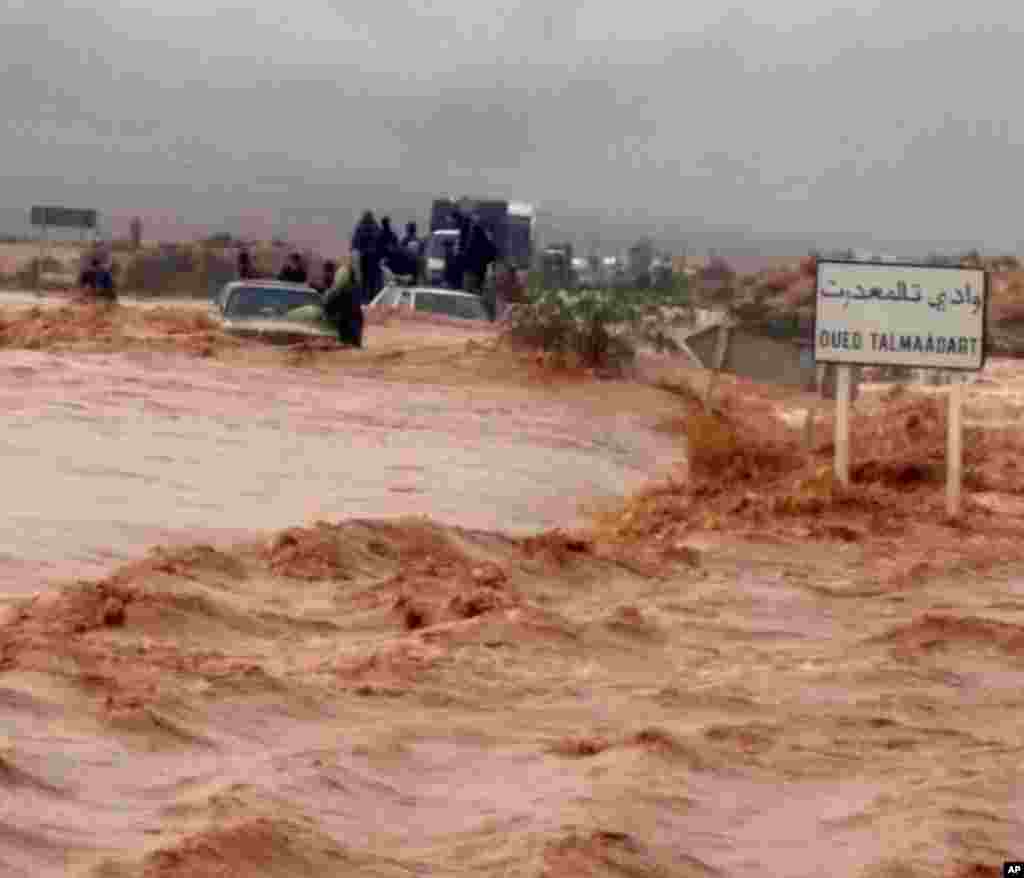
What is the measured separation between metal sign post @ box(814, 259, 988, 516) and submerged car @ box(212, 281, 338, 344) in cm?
1392

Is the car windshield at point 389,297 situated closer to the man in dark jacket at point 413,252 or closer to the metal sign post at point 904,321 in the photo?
the man in dark jacket at point 413,252

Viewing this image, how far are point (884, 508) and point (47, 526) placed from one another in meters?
7.27

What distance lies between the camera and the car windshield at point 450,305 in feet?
134

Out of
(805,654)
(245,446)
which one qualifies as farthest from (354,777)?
(245,446)

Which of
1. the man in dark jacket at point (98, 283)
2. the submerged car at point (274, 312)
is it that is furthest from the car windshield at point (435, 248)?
the submerged car at point (274, 312)

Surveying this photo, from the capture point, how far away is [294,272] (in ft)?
130

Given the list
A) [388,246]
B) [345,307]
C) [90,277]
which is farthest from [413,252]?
[345,307]

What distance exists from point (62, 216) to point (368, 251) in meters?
11.1

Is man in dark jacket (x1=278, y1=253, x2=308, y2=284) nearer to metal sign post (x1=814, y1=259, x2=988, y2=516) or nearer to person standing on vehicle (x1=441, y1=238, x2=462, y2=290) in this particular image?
person standing on vehicle (x1=441, y1=238, x2=462, y2=290)

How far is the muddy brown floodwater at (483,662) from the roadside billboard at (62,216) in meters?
29.8

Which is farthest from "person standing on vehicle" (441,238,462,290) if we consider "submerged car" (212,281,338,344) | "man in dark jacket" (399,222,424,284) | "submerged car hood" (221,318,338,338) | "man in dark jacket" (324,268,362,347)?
"man in dark jacket" (324,268,362,347)

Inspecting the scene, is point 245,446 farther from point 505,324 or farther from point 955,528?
point 505,324

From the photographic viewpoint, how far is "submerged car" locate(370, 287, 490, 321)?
4091 cm

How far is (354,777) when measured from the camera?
1000 cm
